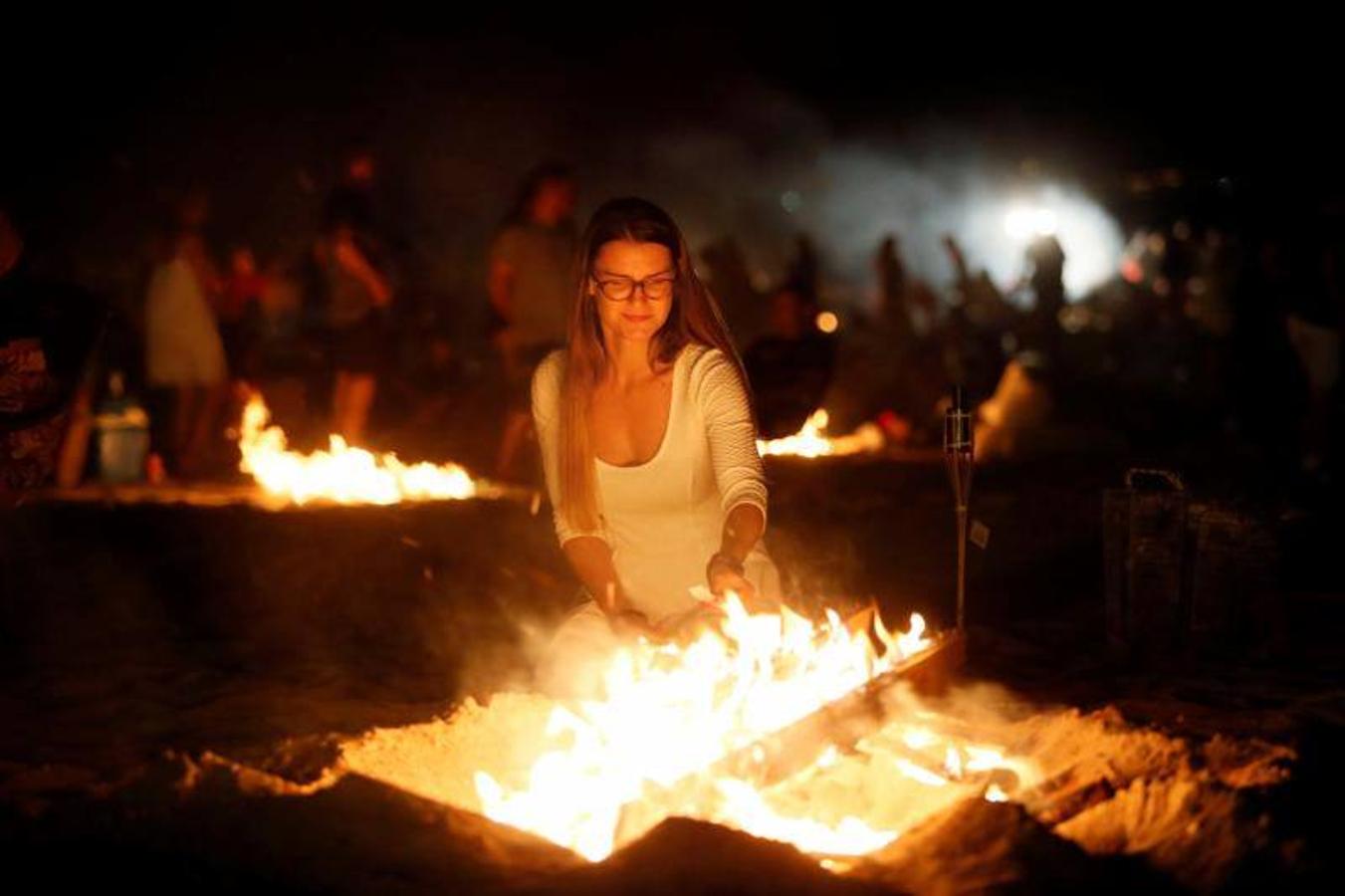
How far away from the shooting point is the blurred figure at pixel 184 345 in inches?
428

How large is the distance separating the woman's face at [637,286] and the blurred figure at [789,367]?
461 centimetres

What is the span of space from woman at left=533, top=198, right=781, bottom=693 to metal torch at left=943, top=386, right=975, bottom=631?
114 centimetres

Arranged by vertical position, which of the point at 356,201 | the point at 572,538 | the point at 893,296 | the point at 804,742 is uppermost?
the point at 356,201

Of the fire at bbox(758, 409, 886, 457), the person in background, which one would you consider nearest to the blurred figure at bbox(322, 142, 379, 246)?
the fire at bbox(758, 409, 886, 457)

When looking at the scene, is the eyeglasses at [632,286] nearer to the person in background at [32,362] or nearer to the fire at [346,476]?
the person in background at [32,362]

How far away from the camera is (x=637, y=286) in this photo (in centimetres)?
468

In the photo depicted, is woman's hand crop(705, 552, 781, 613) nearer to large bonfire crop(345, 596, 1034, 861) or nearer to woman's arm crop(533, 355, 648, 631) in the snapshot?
large bonfire crop(345, 596, 1034, 861)

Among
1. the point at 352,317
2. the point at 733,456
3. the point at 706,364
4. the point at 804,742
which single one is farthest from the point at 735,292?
the point at 804,742

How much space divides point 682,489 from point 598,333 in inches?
24.3

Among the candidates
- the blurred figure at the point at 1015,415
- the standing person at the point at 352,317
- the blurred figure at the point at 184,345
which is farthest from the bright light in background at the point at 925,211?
the standing person at the point at 352,317

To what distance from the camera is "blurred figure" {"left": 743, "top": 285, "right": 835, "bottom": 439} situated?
9.58m

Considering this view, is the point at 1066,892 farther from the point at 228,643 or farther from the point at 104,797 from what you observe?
the point at 228,643

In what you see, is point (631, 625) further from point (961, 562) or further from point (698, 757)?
point (961, 562)

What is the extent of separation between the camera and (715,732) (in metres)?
4.16
